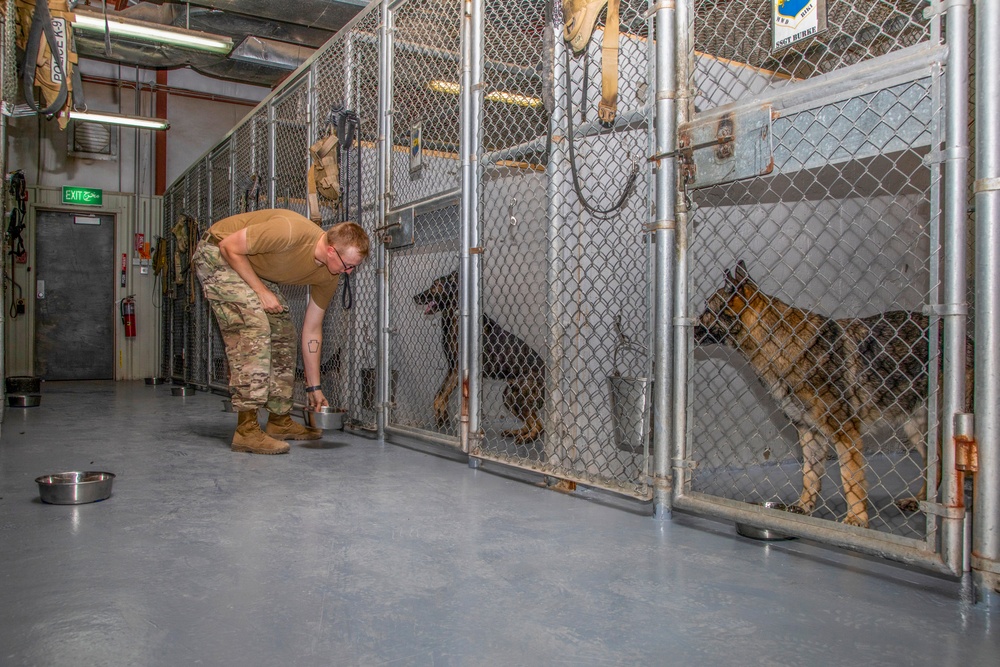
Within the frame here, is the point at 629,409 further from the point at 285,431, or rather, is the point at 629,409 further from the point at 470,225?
the point at 285,431

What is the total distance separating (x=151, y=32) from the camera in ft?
24.5

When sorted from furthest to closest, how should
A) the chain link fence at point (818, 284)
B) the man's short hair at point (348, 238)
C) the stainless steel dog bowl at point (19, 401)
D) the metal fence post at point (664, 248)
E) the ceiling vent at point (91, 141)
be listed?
the ceiling vent at point (91, 141), the stainless steel dog bowl at point (19, 401), the man's short hair at point (348, 238), the metal fence post at point (664, 248), the chain link fence at point (818, 284)

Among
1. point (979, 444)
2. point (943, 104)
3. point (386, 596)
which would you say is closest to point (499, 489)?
point (386, 596)

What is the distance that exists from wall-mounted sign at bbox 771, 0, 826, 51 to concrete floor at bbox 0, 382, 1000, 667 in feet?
5.91

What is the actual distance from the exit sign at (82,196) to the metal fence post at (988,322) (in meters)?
12.2

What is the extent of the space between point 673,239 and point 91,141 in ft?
37.5

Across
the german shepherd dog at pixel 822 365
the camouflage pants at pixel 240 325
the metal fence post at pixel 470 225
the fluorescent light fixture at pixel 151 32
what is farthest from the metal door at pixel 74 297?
the german shepherd dog at pixel 822 365

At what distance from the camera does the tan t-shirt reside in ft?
13.2

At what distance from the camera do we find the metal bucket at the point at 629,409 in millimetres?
3105

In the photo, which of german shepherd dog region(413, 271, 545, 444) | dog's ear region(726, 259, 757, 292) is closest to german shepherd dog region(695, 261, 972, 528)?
dog's ear region(726, 259, 757, 292)

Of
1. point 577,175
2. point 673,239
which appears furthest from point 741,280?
point 577,175

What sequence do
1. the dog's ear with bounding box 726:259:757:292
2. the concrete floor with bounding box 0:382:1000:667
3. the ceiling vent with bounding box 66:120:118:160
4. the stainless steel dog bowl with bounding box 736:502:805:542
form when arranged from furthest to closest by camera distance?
the ceiling vent with bounding box 66:120:118:160, the dog's ear with bounding box 726:259:757:292, the stainless steel dog bowl with bounding box 736:502:805:542, the concrete floor with bounding box 0:382:1000:667

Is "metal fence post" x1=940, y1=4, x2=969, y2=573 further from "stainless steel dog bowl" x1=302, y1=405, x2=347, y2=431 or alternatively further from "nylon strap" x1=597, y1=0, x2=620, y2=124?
"stainless steel dog bowl" x1=302, y1=405, x2=347, y2=431

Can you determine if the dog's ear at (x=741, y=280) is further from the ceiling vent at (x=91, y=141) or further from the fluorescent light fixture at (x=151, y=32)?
the ceiling vent at (x=91, y=141)
